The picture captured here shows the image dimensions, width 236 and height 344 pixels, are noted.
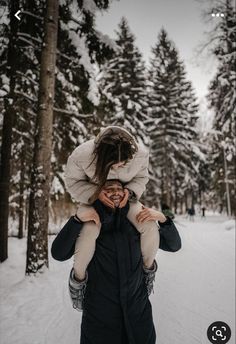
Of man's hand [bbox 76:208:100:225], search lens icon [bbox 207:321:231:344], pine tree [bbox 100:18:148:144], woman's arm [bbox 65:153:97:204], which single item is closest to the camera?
man's hand [bbox 76:208:100:225]

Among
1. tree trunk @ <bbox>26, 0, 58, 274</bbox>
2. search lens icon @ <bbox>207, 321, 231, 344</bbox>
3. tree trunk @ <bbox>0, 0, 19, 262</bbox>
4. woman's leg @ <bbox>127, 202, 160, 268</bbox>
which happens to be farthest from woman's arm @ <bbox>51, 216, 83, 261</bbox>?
tree trunk @ <bbox>0, 0, 19, 262</bbox>

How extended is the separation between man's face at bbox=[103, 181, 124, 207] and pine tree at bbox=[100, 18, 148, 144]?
18328 millimetres

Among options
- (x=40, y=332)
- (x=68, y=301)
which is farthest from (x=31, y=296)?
(x=40, y=332)

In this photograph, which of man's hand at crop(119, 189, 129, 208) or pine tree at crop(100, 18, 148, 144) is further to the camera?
pine tree at crop(100, 18, 148, 144)

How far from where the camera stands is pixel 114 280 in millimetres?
2199

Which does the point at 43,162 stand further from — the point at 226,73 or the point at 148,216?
the point at 226,73

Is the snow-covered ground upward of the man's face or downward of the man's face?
downward

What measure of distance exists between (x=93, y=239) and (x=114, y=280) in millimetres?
362

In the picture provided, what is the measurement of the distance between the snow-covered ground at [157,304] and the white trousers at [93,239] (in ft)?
7.43

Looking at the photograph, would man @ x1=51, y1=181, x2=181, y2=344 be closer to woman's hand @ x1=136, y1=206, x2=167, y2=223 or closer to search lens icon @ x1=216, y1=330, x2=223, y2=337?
woman's hand @ x1=136, y1=206, x2=167, y2=223

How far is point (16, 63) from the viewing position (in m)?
8.41

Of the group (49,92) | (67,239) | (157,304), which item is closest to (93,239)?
(67,239)

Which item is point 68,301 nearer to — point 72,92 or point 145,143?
point 72,92

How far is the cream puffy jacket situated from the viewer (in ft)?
7.52
